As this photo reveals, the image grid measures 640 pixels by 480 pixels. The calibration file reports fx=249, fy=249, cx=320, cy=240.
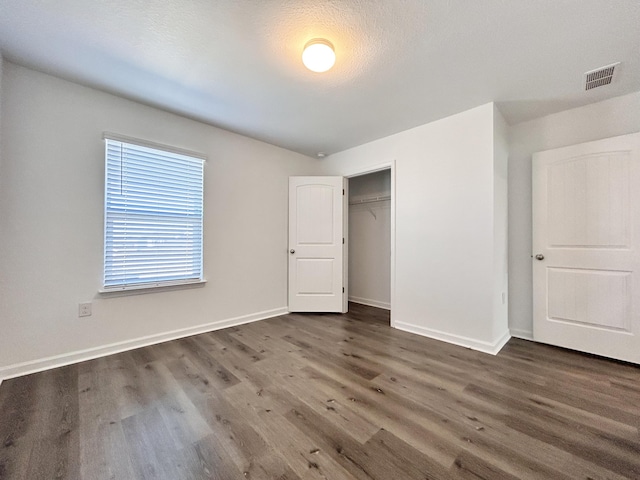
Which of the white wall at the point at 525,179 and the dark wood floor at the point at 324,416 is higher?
the white wall at the point at 525,179

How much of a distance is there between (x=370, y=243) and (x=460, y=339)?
2128mm

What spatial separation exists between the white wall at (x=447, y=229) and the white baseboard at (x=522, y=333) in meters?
0.33

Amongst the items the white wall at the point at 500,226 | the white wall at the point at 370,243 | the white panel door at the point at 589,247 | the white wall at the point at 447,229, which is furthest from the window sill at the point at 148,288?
the white panel door at the point at 589,247

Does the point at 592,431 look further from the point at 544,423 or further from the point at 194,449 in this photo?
the point at 194,449

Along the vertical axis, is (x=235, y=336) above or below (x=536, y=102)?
below

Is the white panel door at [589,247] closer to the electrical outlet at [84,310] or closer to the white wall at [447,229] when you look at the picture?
the white wall at [447,229]

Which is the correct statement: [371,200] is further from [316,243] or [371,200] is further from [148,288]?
[148,288]

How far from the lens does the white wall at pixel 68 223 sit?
193 centimetres

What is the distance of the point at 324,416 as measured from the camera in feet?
4.91

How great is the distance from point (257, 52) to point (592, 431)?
3128 mm

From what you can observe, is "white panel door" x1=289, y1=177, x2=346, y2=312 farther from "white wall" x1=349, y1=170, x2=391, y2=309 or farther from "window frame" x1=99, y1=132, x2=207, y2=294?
"window frame" x1=99, y1=132, x2=207, y2=294

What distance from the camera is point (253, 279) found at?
3.35 metres

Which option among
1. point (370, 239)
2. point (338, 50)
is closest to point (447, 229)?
point (370, 239)

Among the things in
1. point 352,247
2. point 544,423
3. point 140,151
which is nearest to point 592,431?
point 544,423
